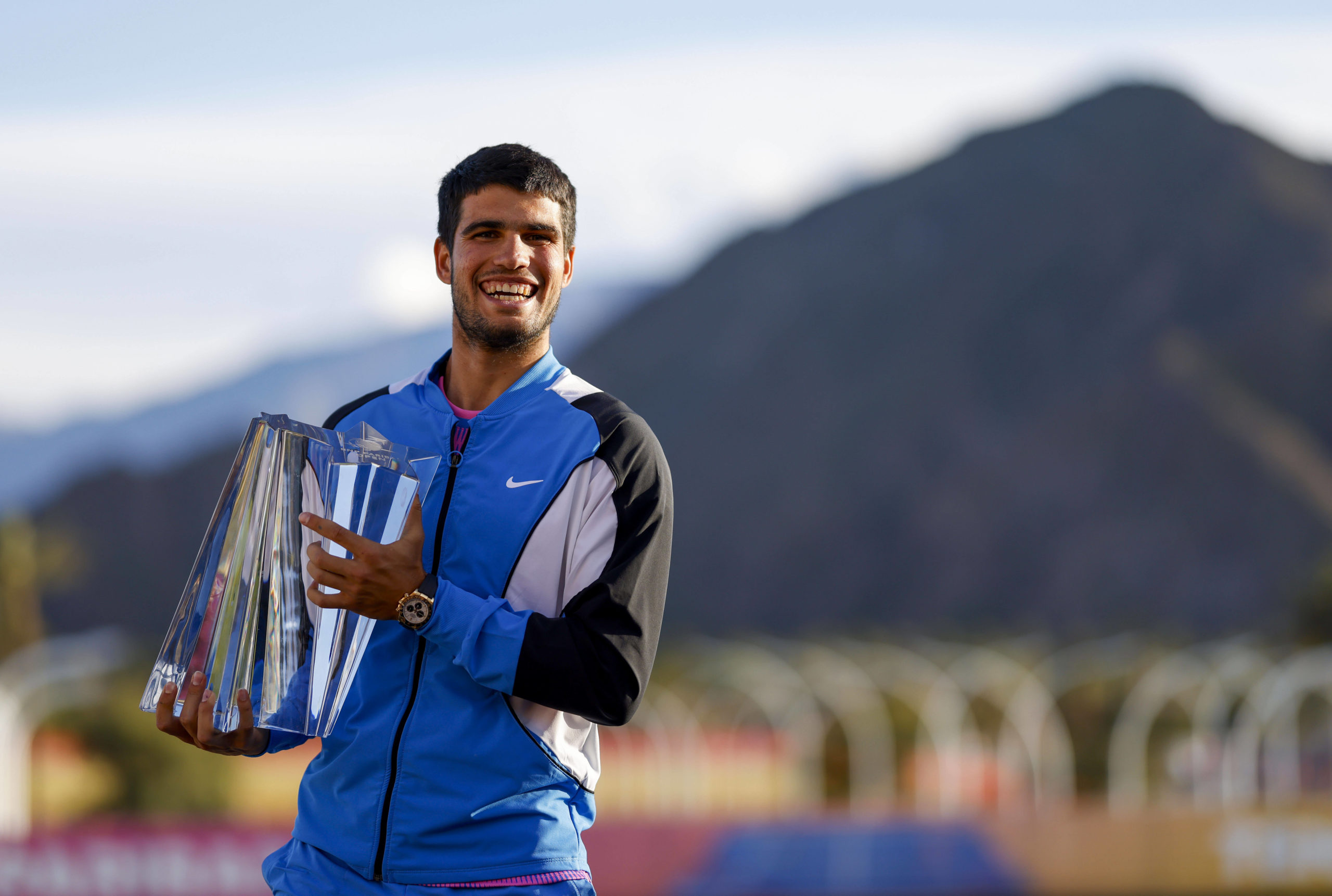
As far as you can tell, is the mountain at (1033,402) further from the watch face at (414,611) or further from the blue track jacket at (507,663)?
the watch face at (414,611)

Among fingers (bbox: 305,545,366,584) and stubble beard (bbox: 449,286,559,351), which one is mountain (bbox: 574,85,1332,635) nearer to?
stubble beard (bbox: 449,286,559,351)

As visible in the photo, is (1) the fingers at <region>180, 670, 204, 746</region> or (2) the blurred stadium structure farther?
(2) the blurred stadium structure

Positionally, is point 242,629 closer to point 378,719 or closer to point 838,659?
point 378,719

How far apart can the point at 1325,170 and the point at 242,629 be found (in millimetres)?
140947

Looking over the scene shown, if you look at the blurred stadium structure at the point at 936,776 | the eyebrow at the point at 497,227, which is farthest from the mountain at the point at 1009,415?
the eyebrow at the point at 497,227

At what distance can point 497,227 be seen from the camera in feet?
9.67

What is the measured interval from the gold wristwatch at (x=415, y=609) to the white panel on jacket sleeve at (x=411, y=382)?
547 mm

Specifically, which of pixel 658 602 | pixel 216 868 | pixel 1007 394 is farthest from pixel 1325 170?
pixel 658 602

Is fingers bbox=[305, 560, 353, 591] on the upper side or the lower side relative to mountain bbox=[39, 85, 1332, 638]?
lower

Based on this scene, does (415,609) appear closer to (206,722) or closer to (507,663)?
(507,663)

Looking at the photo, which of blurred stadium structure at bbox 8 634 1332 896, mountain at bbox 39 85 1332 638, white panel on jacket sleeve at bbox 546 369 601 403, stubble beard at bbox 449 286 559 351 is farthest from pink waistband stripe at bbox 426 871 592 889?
mountain at bbox 39 85 1332 638

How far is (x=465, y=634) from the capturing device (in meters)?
2.69

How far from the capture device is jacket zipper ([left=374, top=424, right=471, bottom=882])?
278 centimetres

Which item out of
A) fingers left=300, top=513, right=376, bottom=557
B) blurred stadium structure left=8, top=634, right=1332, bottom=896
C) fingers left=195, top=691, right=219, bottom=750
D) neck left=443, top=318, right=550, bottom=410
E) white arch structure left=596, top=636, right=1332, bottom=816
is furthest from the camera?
white arch structure left=596, top=636, right=1332, bottom=816
